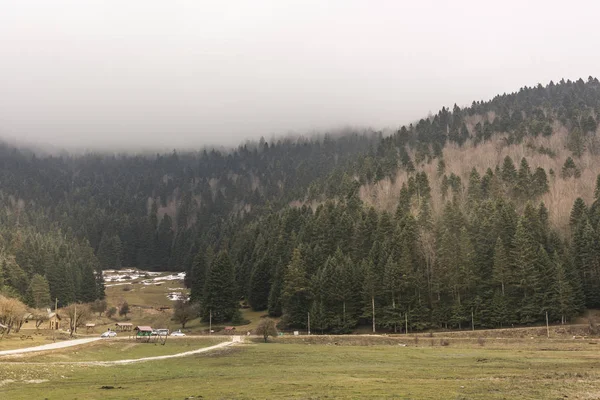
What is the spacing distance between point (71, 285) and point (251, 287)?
58.2 meters

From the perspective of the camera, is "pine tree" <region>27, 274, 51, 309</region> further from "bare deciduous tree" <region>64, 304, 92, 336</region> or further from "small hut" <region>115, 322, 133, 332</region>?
"small hut" <region>115, 322, 133, 332</region>

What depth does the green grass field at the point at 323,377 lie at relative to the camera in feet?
85.5

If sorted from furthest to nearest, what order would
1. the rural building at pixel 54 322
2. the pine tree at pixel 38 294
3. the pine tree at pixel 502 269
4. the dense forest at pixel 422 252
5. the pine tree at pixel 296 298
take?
the pine tree at pixel 38 294
the pine tree at pixel 296 298
the rural building at pixel 54 322
the pine tree at pixel 502 269
the dense forest at pixel 422 252

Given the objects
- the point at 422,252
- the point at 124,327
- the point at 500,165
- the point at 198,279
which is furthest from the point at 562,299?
the point at 198,279

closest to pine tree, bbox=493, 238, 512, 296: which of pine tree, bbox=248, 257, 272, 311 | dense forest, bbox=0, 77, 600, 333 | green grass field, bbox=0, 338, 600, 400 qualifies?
dense forest, bbox=0, 77, 600, 333

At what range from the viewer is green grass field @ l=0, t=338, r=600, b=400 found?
26072mm

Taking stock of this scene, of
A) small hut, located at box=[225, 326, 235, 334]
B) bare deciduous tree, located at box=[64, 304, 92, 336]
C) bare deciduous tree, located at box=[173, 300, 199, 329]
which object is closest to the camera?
bare deciduous tree, located at box=[64, 304, 92, 336]

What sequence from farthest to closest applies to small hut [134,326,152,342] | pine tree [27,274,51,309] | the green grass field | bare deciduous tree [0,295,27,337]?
pine tree [27,274,51,309]
small hut [134,326,152,342]
bare deciduous tree [0,295,27,337]
the green grass field

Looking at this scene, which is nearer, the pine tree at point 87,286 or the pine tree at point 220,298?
the pine tree at point 220,298

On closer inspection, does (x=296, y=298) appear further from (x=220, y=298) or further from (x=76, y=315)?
(x=76, y=315)

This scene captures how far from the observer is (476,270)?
8944 centimetres

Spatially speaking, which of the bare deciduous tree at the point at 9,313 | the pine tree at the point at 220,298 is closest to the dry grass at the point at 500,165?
the pine tree at the point at 220,298

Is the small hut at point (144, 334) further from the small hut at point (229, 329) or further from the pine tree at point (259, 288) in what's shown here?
the pine tree at point (259, 288)

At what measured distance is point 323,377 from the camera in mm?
33625
